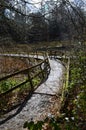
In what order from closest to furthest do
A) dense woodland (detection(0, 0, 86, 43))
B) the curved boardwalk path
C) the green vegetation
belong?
the green vegetation → dense woodland (detection(0, 0, 86, 43)) → the curved boardwalk path

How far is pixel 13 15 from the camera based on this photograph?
8.76 m

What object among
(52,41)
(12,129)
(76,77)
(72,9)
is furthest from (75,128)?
(52,41)

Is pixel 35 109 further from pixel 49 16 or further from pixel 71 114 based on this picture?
pixel 49 16

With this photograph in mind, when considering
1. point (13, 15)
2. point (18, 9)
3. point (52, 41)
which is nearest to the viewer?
point (18, 9)

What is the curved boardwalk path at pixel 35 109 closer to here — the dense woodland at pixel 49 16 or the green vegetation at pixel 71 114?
the green vegetation at pixel 71 114

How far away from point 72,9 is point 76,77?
818 cm

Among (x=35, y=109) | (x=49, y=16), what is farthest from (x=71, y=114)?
(x=49, y=16)

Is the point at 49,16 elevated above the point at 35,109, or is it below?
above

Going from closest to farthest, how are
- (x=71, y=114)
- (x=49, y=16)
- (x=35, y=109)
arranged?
(x=49, y=16), (x=71, y=114), (x=35, y=109)

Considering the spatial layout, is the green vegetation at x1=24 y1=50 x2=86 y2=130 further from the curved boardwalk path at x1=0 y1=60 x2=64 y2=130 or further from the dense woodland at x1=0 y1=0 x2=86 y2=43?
the dense woodland at x1=0 y1=0 x2=86 y2=43

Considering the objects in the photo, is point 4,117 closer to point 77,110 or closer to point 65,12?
point 77,110

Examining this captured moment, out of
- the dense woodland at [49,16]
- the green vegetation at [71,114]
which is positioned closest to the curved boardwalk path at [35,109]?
the green vegetation at [71,114]

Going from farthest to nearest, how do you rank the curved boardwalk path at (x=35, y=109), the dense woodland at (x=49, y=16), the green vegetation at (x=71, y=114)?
the curved boardwalk path at (x=35, y=109) → the dense woodland at (x=49, y=16) → the green vegetation at (x=71, y=114)

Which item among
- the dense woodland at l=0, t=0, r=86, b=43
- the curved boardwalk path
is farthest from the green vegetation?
the dense woodland at l=0, t=0, r=86, b=43
